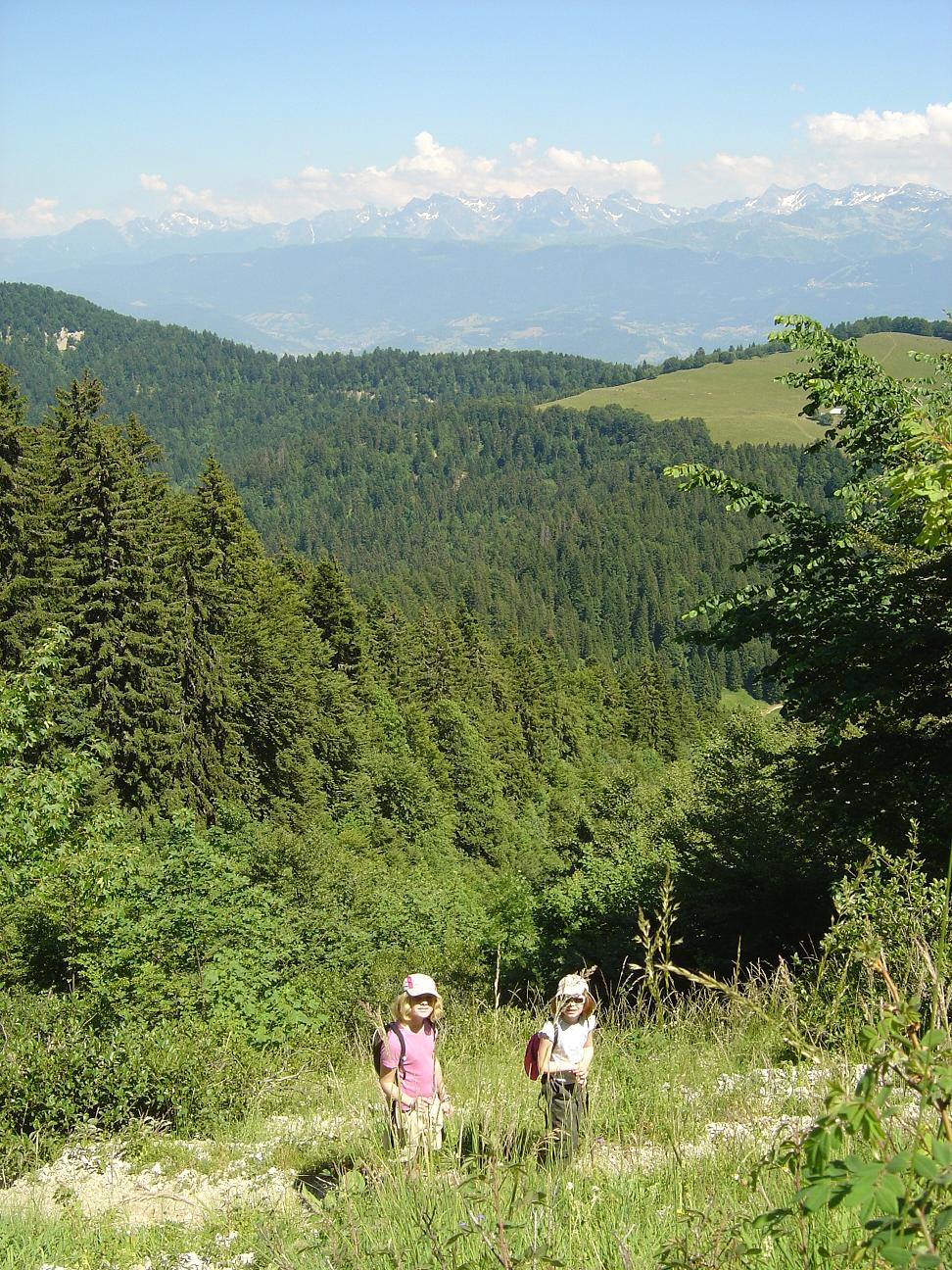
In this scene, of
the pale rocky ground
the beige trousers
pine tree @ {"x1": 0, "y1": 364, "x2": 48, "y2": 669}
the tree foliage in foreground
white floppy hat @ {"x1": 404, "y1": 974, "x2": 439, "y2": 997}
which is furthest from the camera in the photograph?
pine tree @ {"x1": 0, "y1": 364, "x2": 48, "y2": 669}

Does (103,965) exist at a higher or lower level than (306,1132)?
lower

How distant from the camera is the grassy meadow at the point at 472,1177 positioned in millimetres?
2646

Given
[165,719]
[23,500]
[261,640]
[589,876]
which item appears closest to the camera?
[589,876]

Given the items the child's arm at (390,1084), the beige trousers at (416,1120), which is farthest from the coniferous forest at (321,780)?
the child's arm at (390,1084)

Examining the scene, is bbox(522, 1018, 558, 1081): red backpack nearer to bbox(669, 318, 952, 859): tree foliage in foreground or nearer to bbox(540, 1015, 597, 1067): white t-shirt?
bbox(540, 1015, 597, 1067): white t-shirt

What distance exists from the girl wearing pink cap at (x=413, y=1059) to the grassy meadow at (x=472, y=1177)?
0.52 feet

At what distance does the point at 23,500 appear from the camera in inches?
745

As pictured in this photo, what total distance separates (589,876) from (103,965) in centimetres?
962

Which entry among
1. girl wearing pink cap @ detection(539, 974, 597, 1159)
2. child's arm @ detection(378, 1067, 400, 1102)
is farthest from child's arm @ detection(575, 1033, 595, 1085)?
child's arm @ detection(378, 1067, 400, 1102)

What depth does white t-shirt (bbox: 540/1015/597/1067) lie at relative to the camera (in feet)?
14.6

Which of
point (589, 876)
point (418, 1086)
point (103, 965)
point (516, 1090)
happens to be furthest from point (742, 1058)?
point (589, 876)

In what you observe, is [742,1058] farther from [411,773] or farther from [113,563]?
[411,773]

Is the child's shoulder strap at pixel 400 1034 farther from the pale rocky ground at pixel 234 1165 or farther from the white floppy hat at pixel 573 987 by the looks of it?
the white floppy hat at pixel 573 987

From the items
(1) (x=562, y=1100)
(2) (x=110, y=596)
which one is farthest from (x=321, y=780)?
(1) (x=562, y=1100)
